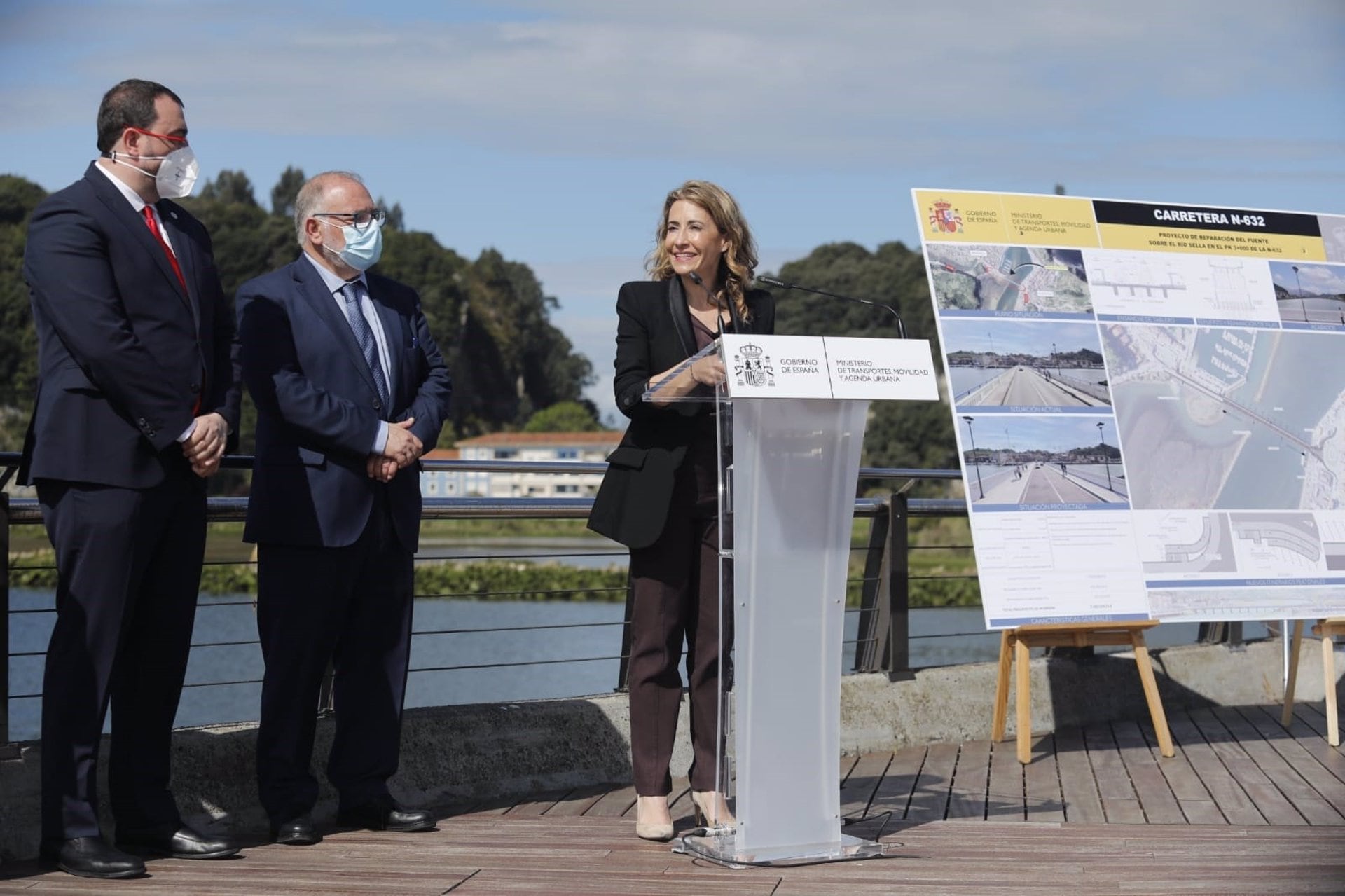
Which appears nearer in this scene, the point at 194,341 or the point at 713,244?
the point at 194,341

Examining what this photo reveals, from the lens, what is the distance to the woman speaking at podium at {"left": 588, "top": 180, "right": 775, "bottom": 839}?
4.18 m

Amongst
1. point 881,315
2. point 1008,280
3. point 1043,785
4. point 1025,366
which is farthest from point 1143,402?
point 881,315

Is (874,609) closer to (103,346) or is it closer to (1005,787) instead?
(1005,787)

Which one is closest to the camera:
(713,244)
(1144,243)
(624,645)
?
(713,244)

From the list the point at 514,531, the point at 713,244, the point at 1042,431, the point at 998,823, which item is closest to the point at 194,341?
the point at 713,244

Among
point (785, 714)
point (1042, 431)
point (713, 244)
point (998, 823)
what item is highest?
point (713, 244)

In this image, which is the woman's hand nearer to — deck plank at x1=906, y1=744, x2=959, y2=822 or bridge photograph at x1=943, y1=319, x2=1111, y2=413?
deck plank at x1=906, y1=744, x2=959, y2=822

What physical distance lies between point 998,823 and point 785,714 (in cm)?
96

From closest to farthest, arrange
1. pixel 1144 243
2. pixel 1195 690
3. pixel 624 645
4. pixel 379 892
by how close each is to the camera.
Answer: pixel 379 892, pixel 624 645, pixel 1144 243, pixel 1195 690

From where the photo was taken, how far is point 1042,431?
18.2 feet

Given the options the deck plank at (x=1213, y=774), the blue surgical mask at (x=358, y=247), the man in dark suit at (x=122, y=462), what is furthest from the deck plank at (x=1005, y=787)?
the blue surgical mask at (x=358, y=247)

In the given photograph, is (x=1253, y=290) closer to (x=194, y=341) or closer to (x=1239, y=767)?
(x=1239, y=767)

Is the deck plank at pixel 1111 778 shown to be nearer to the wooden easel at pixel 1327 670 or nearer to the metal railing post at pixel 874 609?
the wooden easel at pixel 1327 670

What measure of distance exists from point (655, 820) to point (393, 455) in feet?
3.78
